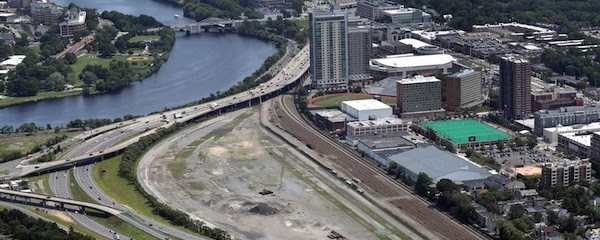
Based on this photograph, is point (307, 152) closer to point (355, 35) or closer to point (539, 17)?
point (355, 35)

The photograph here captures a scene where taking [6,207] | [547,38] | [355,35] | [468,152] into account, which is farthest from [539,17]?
[6,207]

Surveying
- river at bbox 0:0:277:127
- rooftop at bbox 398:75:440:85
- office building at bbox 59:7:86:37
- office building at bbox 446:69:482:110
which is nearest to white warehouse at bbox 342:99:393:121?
rooftop at bbox 398:75:440:85

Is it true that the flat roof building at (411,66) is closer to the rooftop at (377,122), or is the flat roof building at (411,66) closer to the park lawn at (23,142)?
the rooftop at (377,122)

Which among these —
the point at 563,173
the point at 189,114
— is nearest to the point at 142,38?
the point at 189,114

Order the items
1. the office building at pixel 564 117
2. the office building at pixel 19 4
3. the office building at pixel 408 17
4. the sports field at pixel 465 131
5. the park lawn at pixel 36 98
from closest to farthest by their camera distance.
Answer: the sports field at pixel 465 131 → the office building at pixel 564 117 → the park lawn at pixel 36 98 → the office building at pixel 408 17 → the office building at pixel 19 4

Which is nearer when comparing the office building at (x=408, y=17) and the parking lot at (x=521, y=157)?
the parking lot at (x=521, y=157)

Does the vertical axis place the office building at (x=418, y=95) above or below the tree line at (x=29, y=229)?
above

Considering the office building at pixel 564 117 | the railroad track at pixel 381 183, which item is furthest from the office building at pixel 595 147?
the railroad track at pixel 381 183
